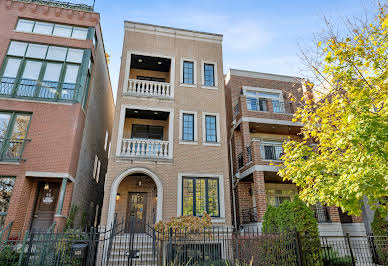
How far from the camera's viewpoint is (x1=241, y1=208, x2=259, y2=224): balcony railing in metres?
13.4

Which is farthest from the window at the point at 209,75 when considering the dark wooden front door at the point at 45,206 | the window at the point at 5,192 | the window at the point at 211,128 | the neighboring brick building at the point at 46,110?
the window at the point at 5,192

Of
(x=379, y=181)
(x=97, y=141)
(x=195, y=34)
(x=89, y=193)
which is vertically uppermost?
(x=195, y=34)

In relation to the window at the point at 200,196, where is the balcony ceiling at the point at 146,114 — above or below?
above

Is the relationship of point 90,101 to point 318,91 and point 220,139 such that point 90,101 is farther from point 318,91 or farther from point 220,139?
point 318,91

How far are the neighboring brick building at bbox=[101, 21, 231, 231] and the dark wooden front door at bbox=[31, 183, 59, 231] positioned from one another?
2567 mm

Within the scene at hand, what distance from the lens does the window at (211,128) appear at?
1349 cm

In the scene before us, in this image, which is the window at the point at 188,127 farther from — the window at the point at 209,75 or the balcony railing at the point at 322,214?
the balcony railing at the point at 322,214

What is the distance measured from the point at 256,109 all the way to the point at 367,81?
9.00m

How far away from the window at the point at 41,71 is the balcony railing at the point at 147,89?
284 cm

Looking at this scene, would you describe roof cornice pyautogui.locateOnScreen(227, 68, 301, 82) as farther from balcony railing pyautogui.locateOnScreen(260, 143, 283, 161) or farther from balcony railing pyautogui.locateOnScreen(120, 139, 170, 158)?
balcony railing pyautogui.locateOnScreen(120, 139, 170, 158)

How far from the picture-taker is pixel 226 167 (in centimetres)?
1292

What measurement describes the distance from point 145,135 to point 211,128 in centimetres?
412

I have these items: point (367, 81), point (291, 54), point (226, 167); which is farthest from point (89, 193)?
point (367, 81)

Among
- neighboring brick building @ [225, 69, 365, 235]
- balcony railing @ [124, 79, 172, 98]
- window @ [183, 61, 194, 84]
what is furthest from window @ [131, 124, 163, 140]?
neighboring brick building @ [225, 69, 365, 235]
